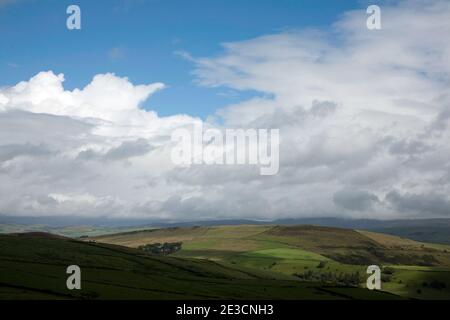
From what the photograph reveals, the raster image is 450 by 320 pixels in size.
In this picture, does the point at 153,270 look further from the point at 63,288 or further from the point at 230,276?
the point at 63,288

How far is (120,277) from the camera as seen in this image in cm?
13525

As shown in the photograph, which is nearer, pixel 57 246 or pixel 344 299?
pixel 344 299

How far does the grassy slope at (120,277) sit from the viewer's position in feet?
357

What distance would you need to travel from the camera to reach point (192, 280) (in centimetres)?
14962

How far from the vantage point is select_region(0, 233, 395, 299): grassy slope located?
10869 cm

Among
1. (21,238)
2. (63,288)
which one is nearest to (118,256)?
(21,238)
